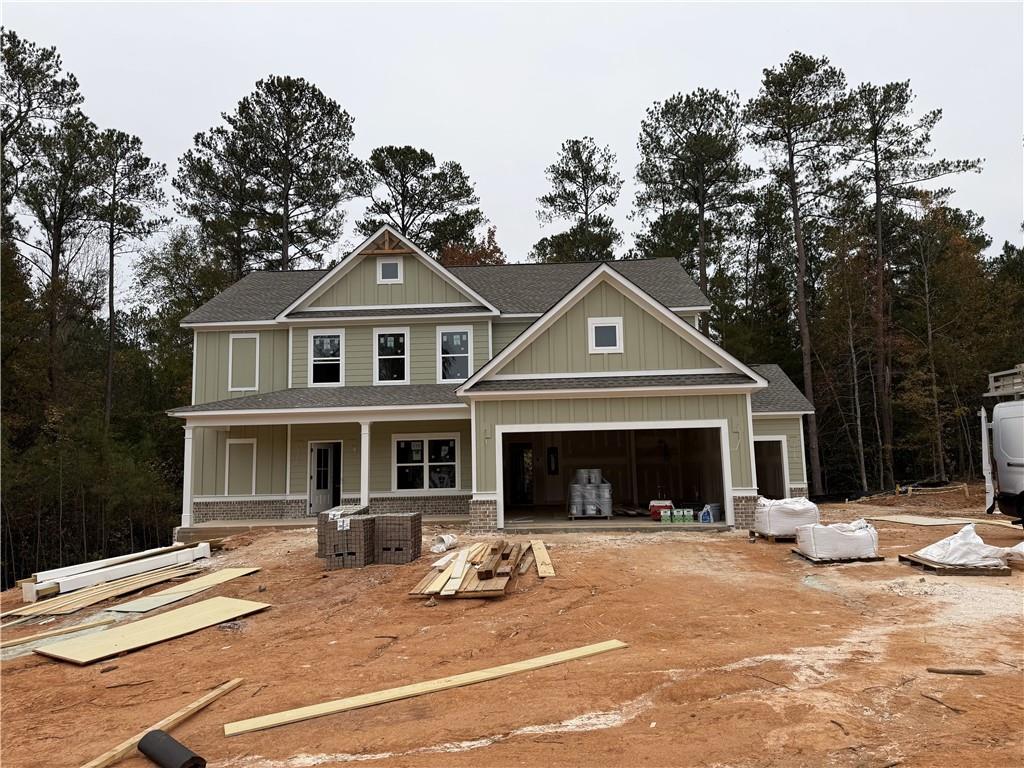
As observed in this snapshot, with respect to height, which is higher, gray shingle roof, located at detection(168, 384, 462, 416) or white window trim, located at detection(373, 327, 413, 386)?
white window trim, located at detection(373, 327, 413, 386)

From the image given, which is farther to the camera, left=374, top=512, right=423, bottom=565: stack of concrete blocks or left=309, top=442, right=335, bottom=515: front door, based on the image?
left=309, top=442, right=335, bottom=515: front door

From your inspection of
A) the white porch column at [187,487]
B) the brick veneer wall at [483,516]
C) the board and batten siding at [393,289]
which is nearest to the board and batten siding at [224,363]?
the board and batten siding at [393,289]

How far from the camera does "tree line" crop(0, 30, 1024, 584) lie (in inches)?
927

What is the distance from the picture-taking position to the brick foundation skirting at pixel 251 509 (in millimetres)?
17766

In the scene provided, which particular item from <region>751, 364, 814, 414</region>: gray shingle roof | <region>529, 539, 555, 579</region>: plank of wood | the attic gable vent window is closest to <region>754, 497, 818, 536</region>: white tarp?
<region>529, 539, 555, 579</region>: plank of wood

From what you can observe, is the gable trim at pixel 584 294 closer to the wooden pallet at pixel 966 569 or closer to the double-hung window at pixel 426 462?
the double-hung window at pixel 426 462

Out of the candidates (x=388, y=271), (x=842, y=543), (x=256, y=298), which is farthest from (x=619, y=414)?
(x=256, y=298)

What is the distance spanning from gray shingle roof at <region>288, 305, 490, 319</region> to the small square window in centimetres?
89

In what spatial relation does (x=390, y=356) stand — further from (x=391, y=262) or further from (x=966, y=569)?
(x=966, y=569)

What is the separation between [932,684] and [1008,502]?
28.3ft

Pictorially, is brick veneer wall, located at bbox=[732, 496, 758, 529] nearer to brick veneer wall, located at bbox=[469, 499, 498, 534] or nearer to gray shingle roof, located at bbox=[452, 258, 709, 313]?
brick veneer wall, located at bbox=[469, 499, 498, 534]

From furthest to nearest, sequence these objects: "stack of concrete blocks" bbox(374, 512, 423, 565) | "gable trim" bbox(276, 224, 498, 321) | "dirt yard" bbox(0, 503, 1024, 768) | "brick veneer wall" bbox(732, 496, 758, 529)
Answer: "gable trim" bbox(276, 224, 498, 321) < "brick veneer wall" bbox(732, 496, 758, 529) < "stack of concrete blocks" bbox(374, 512, 423, 565) < "dirt yard" bbox(0, 503, 1024, 768)

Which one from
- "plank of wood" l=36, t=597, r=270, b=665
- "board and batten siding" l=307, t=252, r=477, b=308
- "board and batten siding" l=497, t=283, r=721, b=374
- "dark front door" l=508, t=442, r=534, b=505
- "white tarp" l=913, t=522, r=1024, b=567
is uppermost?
"board and batten siding" l=307, t=252, r=477, b=308

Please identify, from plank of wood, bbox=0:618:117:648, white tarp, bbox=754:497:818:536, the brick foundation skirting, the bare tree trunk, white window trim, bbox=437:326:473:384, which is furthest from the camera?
the bare tree trunk
